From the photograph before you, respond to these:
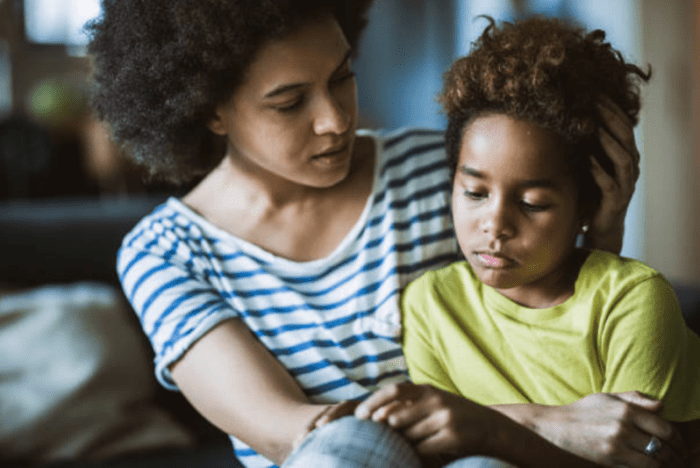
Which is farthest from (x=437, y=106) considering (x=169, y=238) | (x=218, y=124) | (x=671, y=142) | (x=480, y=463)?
(x=480, y=463)

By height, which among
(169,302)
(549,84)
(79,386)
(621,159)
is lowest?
(79,386)

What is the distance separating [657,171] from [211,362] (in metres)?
2.56

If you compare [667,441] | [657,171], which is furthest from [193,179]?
[657,171]

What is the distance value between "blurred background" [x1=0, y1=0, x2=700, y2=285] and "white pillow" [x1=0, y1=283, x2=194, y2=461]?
950mm

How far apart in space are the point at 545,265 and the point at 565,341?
0.10 meters

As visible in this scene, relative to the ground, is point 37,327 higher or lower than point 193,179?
lower

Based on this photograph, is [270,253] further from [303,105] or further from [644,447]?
[644,447]

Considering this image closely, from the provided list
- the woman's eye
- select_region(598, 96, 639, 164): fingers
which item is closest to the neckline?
the woman's eye

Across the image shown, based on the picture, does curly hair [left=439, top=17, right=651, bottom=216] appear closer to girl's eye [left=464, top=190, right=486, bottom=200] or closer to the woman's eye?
girl's eye [left=464, top=190, right=486, bottom=200]

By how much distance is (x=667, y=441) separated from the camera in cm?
96

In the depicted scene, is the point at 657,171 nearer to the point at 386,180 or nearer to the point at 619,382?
the point at 386,180

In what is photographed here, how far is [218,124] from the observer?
136 cm

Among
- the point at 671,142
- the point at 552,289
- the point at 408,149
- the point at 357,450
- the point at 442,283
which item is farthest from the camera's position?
the point at 671,142

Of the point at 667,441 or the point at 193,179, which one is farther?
the point at 193,179
